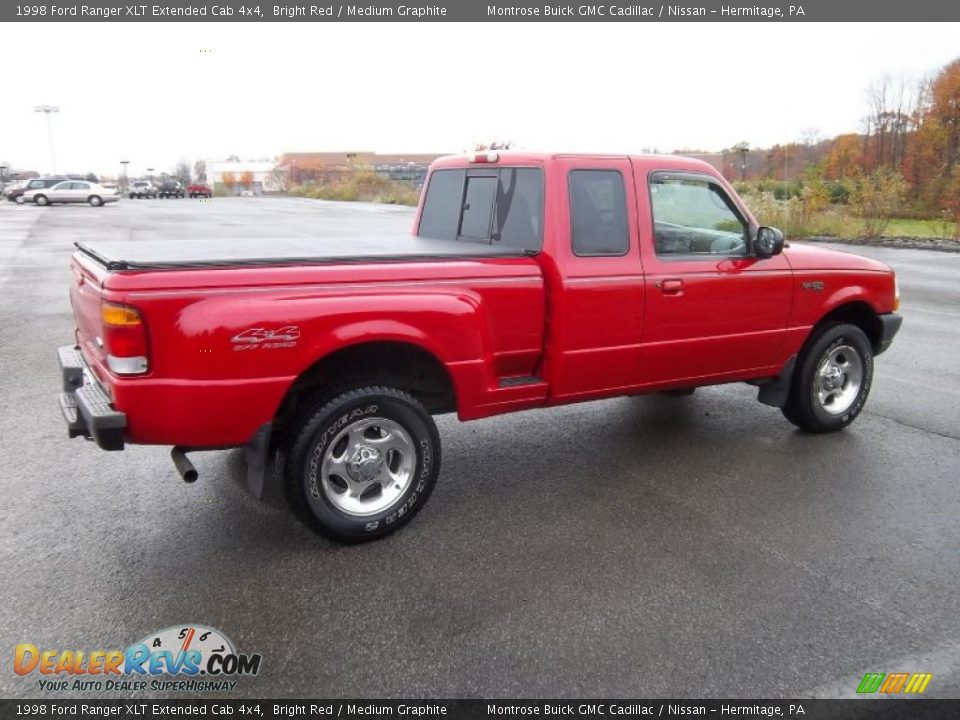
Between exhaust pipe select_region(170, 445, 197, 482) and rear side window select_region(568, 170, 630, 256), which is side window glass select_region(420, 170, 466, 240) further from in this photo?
exhaust pipe select_region(170, 445, 197, 482)

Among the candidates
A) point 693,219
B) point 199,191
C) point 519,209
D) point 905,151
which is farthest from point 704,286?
point 199,191

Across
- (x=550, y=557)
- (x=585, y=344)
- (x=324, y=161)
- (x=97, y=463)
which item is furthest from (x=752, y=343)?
(x=324, y=161)

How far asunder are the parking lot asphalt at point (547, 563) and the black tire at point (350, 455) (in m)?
0.14

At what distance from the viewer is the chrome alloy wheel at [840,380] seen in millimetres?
5742

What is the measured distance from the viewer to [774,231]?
16.7 ft

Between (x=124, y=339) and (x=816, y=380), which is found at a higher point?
(x=124, y=339)

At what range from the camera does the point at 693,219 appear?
5.14m

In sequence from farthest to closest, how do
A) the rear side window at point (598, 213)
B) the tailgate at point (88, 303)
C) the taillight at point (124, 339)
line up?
the rear side window at point (598, 213)
the tailgate at point (88, 303)
the taillight at point (124, 339)

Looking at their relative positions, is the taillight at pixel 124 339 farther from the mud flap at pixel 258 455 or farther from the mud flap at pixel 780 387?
the mud flap at pixel 780 387

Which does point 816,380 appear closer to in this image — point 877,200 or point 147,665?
point 147,665

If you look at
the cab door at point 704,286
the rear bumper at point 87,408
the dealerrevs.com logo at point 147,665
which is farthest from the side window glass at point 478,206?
the dealerrevs.com logo at point 147,665

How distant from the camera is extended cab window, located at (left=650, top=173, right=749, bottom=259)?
491 cm

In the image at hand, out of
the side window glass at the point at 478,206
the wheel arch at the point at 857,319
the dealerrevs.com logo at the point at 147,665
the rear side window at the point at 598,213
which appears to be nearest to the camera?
the dealerrevs.com logo at the point at 147,665

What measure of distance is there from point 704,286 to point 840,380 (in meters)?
1.64
